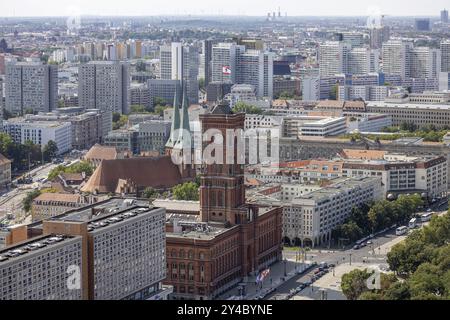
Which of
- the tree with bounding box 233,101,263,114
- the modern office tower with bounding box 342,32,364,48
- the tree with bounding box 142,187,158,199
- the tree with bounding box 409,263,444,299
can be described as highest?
the modern office tower with bounding box 342,32,364,48

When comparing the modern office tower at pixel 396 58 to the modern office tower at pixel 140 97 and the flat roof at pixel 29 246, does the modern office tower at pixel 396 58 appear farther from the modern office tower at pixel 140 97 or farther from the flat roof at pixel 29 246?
the flat roof at pixel 29 246

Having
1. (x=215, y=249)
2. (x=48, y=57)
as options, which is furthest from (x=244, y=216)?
(x=48, y=57)

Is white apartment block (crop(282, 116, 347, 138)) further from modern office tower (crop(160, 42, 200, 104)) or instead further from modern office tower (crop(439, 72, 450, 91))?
modern office tower (crop(439, 72, 450, 91))

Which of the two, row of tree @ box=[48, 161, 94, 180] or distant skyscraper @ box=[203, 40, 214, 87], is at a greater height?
distant skyscraper @ box=[203, 40, 214, 87]

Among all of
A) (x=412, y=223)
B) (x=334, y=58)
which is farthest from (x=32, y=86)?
(x=412, y=223)

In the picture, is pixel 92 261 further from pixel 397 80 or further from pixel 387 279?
pixel 397 80

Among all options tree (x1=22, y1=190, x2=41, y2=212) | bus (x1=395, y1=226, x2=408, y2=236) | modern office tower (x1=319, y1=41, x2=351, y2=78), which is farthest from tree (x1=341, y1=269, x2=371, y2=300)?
modern office tower (x1=319, y1=41, x2=351, y2=78)
